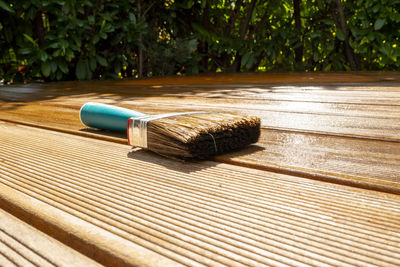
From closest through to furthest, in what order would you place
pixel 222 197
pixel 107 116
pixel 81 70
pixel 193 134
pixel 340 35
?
pixel 222 197
pixel 193 134
pixel 107 116
pixel 340 35
pixel 81 70

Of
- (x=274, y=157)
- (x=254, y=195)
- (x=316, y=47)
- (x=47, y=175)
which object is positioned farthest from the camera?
(x=316, y=47)

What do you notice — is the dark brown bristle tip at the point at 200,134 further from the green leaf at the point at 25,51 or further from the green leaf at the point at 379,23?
the green leaf at the point at 25,51

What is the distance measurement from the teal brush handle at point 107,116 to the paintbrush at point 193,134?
181 mm

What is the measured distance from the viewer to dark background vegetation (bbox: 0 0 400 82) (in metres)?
3.27

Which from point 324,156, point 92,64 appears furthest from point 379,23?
point 324,156

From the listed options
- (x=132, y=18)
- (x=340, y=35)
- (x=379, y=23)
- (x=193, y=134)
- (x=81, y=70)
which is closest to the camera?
(x=193, y=134)

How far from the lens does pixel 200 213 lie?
0.47 metres

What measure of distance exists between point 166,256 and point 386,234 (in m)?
0.24

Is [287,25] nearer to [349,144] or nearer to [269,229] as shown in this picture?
[349,144]

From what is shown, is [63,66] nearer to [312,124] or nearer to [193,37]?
[193,37]

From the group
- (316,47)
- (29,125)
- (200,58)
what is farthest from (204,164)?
(200,58)

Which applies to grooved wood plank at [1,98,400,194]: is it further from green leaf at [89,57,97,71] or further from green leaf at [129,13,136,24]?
green leaf at [129,13,136,24]

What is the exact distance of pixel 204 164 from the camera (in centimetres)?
72

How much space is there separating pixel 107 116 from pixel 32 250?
0.69 metres
